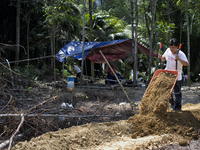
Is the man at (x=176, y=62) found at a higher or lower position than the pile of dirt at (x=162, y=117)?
higher

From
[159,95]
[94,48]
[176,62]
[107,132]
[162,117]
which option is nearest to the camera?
[107,132]

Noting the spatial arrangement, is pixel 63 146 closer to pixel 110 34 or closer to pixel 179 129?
pixel 179 129

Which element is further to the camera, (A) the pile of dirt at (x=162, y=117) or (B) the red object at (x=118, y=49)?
(B) the red object at (x=118, y=49)

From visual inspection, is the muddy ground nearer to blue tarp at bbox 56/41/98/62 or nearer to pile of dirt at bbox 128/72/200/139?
pile of dirt at bbox 128/72/200/139

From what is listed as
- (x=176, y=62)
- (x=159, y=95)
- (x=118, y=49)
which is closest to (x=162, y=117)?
(x=159, y=95)

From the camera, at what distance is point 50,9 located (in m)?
9.00

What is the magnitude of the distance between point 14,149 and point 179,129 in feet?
8.01

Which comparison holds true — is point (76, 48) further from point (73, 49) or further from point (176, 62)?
point (176, 62)

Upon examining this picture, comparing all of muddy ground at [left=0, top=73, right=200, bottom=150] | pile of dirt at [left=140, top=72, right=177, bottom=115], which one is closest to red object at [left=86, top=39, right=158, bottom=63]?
pile of dirt at [left=140, top=72, right=177, bottom=115]

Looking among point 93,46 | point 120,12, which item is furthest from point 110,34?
point 93,46

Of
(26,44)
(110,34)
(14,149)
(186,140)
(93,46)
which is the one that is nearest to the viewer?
(14,149)

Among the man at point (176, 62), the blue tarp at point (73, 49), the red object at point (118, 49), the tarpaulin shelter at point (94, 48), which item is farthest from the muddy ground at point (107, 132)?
the blue tarp at point (73, 49)

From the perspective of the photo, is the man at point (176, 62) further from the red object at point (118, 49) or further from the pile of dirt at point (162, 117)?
the red object at point (118, 49)

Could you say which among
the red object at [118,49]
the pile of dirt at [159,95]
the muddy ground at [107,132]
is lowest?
the muddy ground at [107,132]
